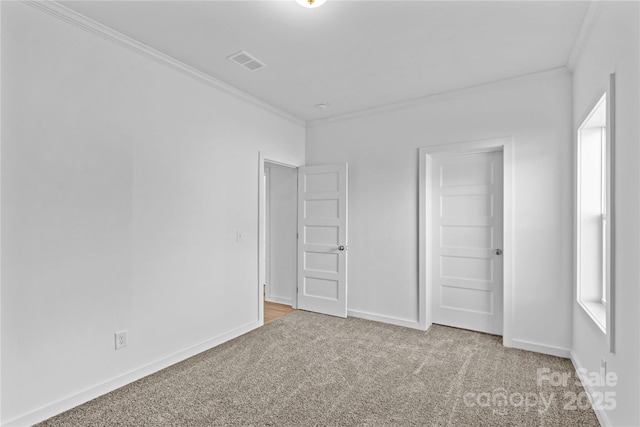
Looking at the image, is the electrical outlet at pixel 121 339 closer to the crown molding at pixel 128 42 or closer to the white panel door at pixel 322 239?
the crown molding at pixel 128 42

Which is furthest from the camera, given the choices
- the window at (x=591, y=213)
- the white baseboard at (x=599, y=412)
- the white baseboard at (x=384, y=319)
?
the white baseboard at (x=384, y=319)

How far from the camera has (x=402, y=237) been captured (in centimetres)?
386

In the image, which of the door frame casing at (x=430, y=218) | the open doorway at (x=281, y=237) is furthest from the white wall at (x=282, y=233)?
the door frame casing at (x=430, y=218)

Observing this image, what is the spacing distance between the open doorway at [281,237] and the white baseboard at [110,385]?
1387 mm

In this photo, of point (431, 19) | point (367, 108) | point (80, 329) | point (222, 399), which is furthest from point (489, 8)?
point (80, 329)

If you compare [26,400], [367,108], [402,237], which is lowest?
[26,400]

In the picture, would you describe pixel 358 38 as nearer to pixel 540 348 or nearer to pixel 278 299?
pixel 540 348

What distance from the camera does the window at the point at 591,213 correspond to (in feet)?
8.38

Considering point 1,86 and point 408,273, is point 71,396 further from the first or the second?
point 408,273

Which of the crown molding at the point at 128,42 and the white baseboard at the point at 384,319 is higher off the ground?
the crown molding at the point at 128,42

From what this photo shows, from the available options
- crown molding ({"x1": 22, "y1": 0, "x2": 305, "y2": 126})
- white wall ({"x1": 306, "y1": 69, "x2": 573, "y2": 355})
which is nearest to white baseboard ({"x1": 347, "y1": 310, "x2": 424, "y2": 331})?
white wall ({"x1": 306, "y1": 69, "x2": 573, "y2": 355})

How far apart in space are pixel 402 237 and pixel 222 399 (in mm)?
2513

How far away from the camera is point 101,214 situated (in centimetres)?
234

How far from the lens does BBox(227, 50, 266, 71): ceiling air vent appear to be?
273 centimetres
